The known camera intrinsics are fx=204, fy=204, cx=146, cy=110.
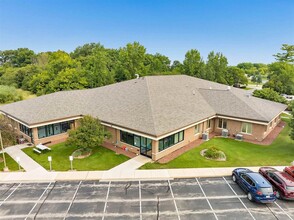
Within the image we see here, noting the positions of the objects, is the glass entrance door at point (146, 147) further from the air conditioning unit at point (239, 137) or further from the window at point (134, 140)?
the air conditioning unit at point (239, 137)

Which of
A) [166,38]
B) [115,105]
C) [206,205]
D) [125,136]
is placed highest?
[166,38]

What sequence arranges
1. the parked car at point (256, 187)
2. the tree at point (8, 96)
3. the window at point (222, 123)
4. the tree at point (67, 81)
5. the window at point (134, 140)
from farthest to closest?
the tree at point (8, 96)
the tree at point (67, 81)
the window at point (222, 123)
the window at point (134, 140)
the parked car at point (256, 187)

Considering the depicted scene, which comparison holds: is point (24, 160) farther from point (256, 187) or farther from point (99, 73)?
point (99, 73)

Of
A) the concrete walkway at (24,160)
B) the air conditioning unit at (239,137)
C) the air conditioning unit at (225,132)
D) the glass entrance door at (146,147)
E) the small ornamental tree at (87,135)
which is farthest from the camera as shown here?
the air conditioning unit at (225,132)

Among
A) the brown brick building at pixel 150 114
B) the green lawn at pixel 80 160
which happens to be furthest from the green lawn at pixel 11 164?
the brown brick building at pixel 150 114

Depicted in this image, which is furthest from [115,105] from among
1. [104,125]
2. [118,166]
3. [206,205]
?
[206,205]

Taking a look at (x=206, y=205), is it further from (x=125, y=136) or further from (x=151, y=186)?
(x=125, y=136)
